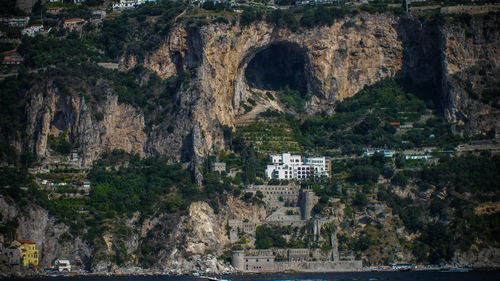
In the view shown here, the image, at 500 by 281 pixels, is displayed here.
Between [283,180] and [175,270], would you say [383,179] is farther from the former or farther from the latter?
[175,270]

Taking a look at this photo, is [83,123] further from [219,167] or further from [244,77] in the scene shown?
[244,77]

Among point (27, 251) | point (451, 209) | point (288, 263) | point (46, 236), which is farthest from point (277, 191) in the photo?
point (27, 251)

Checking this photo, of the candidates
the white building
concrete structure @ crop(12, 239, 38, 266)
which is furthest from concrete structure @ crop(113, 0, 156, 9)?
concrete structure @ crop(12, 239, 38, 266)

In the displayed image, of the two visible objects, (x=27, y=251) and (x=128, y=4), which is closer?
(x=27, y=251)

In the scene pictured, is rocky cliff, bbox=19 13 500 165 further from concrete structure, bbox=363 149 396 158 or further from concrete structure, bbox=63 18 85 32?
concrete structure, bbox=63 18 85 32

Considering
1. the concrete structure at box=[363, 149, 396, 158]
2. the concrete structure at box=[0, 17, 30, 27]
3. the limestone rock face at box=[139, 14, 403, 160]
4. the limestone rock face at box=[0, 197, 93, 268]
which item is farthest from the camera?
the concrete structure at box=[0, 17, 30, 27]

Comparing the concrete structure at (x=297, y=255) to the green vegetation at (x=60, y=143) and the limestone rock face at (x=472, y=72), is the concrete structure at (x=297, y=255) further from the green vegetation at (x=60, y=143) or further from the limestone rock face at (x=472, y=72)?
the green vegetation at (x=60, y=143)

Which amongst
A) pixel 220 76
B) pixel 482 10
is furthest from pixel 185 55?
pixel 482 10
